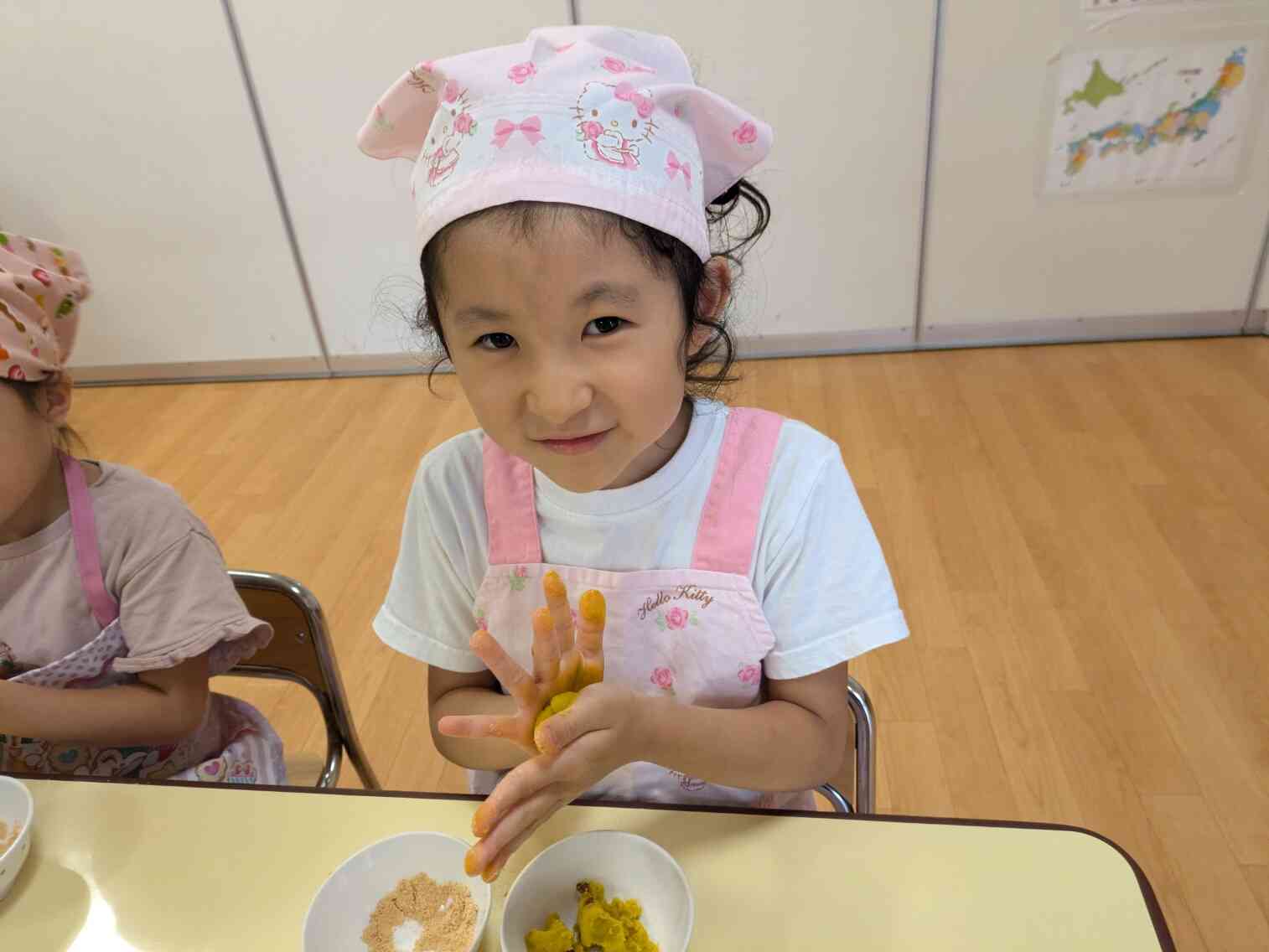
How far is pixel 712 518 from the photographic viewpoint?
0.79 metres

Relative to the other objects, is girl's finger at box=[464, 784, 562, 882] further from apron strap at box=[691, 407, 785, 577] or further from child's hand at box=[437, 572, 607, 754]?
apron strap at box=[691, 407, 785, 577]

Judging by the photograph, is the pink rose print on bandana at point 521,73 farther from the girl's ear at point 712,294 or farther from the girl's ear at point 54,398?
the girl's ear at point 54,398

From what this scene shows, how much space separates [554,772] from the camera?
1.89ft

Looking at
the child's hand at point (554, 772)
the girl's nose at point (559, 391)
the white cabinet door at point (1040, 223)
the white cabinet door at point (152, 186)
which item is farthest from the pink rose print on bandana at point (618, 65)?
the white cabinet door at point (152, 186)

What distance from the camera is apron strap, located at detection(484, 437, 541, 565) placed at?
81 centimetres

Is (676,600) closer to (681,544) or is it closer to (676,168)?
(681,544)

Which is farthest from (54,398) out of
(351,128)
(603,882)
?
(351,128)

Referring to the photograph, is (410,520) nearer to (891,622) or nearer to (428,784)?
(891,622)

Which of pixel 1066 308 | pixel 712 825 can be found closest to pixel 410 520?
pixel 712 825

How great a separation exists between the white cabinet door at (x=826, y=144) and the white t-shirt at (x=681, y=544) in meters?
1.88

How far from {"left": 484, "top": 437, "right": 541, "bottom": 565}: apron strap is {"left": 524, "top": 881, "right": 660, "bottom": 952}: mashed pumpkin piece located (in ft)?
1.04

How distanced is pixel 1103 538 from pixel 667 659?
5.09 feet

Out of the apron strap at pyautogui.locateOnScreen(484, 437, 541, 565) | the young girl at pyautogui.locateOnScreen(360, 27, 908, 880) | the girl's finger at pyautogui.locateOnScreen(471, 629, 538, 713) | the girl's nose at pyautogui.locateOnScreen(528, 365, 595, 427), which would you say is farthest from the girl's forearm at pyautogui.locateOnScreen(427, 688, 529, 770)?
the girl's nose at pyautogui.locateOnScreen(528, 365, 595, 427)

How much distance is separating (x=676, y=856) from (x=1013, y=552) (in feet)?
5.15
